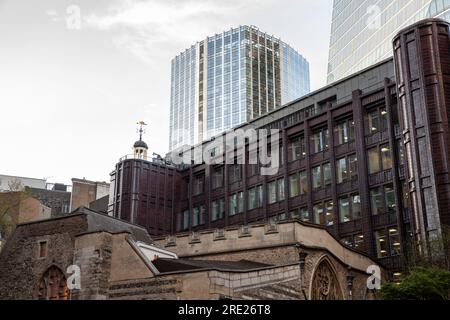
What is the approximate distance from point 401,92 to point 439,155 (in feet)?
20.9

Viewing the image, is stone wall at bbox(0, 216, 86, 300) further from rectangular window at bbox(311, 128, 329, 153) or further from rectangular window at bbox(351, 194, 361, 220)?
rectangular window at bbox(311, 128, 329, 153)

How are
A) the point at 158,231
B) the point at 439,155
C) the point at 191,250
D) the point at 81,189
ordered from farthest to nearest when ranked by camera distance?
the point at 81,189, the point at 158,231, the point at 439,155, the point at 191,250

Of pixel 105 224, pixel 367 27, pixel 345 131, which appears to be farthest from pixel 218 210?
pixel 367 27

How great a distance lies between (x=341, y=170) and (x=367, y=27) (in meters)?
48.8

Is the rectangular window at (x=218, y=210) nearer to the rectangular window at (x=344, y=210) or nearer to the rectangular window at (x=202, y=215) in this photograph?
the rectangular window at (x=202, y=215)

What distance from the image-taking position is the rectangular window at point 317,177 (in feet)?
206

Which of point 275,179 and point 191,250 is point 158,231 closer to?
point 275,179

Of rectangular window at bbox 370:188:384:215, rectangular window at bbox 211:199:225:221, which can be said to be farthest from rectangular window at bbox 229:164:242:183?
rectangular window at bbox 370:188:384:215

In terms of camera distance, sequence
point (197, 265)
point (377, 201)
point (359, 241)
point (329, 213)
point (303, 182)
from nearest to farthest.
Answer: point (197, 265), point (377, 201), point (359, 241), point (329, 213), point (303, 182)

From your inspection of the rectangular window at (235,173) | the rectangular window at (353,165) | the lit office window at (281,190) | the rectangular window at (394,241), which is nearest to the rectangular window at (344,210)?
the rectangular window at (353,165)

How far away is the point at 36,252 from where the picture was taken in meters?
39.9

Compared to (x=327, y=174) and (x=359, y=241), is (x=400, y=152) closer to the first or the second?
(x=359, y=241)

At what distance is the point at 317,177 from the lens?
208ft
